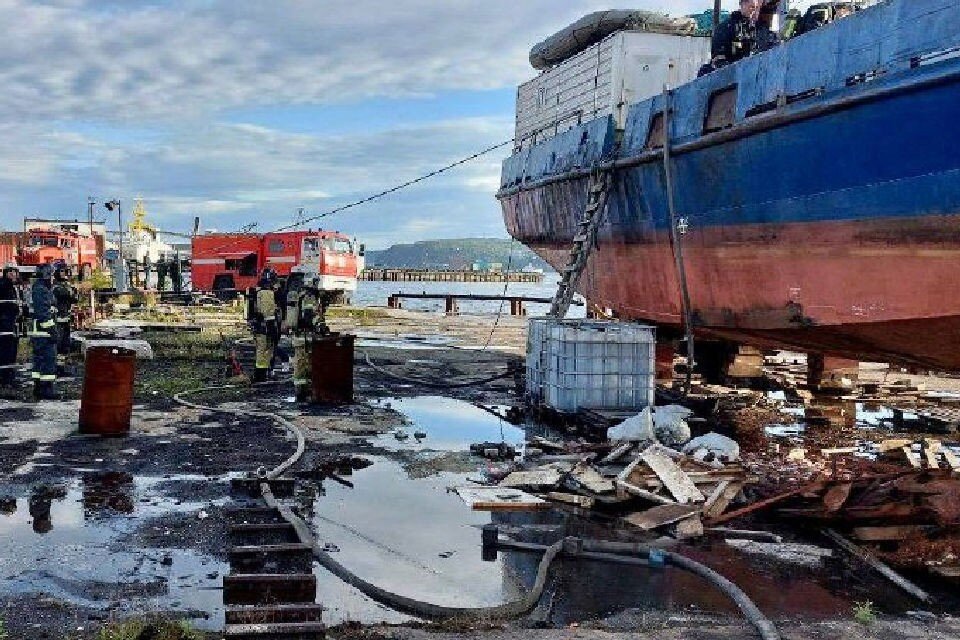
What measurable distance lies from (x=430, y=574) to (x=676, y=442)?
145 inches

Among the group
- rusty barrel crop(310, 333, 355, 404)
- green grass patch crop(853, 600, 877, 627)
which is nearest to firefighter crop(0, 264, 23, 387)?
rusty barrel crop(310, 333, 355, 404)

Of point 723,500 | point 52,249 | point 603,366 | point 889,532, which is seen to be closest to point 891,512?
point 889,532

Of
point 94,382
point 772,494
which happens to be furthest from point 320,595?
point 94,382

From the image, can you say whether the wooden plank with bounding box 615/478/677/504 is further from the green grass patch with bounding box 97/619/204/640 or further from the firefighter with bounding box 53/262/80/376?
the firefighter with bounding box 53/262/80/376

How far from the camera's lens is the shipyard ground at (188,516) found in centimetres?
447

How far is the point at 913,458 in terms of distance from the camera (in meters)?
7.68

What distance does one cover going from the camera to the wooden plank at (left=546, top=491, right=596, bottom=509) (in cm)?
683

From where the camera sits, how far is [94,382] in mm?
8828

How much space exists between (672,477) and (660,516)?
0.62 m

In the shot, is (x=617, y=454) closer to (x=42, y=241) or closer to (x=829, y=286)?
(x=829, y=286)

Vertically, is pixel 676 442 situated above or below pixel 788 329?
below

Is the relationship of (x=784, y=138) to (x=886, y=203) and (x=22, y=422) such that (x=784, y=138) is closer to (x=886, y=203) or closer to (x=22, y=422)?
(x=886, y=203)

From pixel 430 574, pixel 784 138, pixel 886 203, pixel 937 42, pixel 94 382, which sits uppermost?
pixel 937 42

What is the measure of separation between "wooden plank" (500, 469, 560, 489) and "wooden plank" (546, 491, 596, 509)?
20 centimetres
